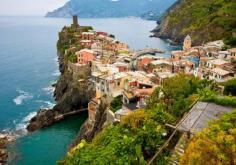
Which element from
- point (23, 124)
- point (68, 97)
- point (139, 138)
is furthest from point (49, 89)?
point (139, 138)

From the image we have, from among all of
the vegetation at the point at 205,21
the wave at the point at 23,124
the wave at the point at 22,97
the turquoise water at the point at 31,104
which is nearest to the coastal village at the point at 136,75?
the turquoise water at the point at 31,104

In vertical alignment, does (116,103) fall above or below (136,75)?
below

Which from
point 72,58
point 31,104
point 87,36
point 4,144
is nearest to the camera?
point 4,144

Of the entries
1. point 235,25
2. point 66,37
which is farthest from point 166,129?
point 235,25

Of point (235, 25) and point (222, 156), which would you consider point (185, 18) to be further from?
point (222, 156)

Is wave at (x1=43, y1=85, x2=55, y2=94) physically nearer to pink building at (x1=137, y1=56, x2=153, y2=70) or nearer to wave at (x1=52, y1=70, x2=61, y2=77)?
wave at (x1=52, y1=70, x2=61, y2=77)

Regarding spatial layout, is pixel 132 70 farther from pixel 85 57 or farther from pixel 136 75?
pixel 136 75

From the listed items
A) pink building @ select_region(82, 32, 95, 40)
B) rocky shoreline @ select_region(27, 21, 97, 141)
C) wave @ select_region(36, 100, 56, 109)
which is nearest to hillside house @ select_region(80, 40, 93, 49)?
pink building @ select_region(82, 32, 95, 40)
